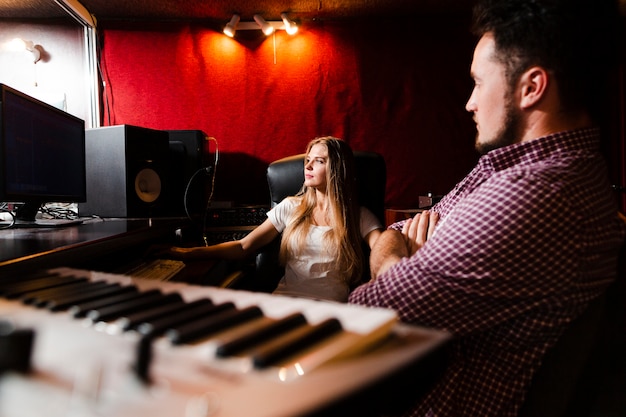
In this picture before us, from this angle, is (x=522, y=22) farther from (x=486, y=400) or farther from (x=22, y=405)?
(x=22, y=405)

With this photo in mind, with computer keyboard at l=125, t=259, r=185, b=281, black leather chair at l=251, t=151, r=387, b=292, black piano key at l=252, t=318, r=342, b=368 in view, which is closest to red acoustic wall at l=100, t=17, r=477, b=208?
black leather chair at l=251, t=151, r=387, b=292

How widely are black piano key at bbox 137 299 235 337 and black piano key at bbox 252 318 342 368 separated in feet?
0.39

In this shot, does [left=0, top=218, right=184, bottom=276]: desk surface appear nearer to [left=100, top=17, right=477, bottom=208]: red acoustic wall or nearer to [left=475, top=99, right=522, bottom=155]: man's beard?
[left=475, top=99, right=522, bottom=155]: man's beard

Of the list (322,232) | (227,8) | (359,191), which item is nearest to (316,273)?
(322,232)

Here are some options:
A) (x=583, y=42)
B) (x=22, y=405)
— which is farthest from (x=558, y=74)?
(x=22, y=405)

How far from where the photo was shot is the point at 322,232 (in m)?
2.18

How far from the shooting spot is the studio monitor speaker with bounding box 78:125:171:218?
6.62 feet

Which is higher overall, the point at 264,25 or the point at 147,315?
Answer: the point at 264,25

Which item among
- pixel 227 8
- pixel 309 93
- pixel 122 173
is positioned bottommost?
pixel 122 173

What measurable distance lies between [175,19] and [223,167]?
3.95ft

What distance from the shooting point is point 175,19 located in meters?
3.28

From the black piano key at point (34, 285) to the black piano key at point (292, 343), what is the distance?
1.43ft

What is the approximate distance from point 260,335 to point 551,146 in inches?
32.0

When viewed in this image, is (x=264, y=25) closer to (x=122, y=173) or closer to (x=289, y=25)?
(x=289, y=25)
